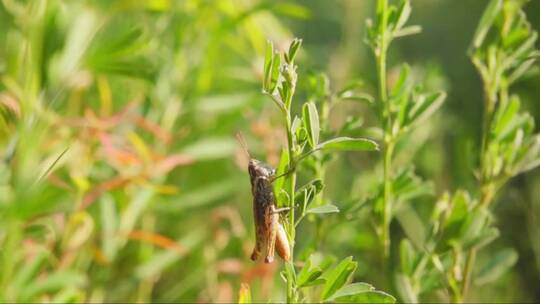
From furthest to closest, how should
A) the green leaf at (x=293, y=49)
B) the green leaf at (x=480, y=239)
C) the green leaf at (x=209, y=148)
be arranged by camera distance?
1. the green leaf at (x=209, y=148)
2. the green leaf at (x=480, y=239)
3. the green leaf at (x=293, y=49)

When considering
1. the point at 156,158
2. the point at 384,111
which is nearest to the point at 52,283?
the point at 156,158

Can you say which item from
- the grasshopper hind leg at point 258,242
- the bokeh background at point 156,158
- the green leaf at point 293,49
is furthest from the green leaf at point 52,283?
the green leaf at point 293,49

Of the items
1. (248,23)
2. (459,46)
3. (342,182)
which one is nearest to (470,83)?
(459,46)

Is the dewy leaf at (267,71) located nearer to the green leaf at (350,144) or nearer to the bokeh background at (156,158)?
the green leaf at (350,144)

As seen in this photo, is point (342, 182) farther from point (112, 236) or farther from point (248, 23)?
point (112, 236)

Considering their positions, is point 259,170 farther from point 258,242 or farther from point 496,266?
point 496,266

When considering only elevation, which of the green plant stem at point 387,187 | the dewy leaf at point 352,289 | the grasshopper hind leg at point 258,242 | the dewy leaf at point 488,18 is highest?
the dewy leaf at point 488,18

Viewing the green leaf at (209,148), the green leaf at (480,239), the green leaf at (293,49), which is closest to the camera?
the green leaf at (293,49)
